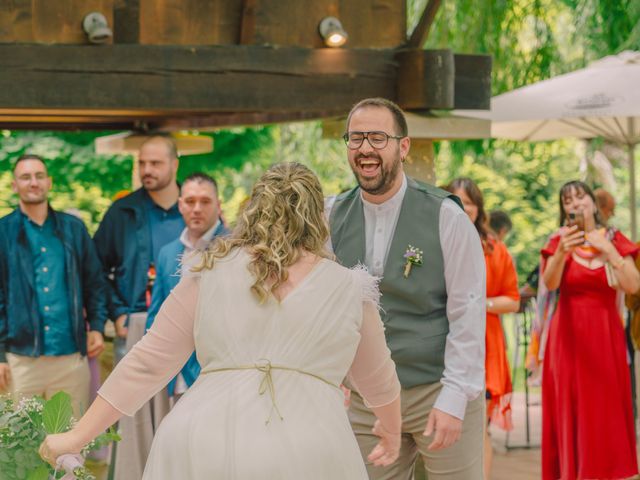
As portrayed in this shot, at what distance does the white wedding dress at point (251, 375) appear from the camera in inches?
144

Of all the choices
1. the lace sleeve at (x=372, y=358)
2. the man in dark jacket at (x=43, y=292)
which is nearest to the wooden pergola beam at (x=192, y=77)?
the man in dark jacket at (x=43, y=292)

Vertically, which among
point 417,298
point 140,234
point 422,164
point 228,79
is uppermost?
point 228,79

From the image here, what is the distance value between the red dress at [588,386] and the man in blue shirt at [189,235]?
248 centimetres

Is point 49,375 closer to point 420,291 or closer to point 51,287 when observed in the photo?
point 51,287

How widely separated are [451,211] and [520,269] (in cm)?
1959

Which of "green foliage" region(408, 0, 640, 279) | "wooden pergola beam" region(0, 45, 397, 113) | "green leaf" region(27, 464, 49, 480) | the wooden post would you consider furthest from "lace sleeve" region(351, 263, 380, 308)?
"green foliage" region(408, 0, 640, 279)

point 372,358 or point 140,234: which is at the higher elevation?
point 140,234

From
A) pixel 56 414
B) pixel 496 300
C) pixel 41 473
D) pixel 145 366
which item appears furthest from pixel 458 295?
pixel 496 300

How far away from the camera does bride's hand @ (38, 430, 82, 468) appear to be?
3.86 metres

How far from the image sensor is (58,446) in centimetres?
388

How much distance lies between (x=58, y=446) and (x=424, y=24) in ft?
15.2

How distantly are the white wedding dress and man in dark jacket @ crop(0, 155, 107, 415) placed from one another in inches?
138

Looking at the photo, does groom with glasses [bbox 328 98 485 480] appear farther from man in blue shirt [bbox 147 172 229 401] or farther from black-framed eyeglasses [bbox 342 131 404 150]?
man in blue shirt [bbox 147 172 229 401]

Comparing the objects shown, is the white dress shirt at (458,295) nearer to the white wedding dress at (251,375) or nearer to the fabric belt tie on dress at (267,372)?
the white wedding dress at (251,375)
